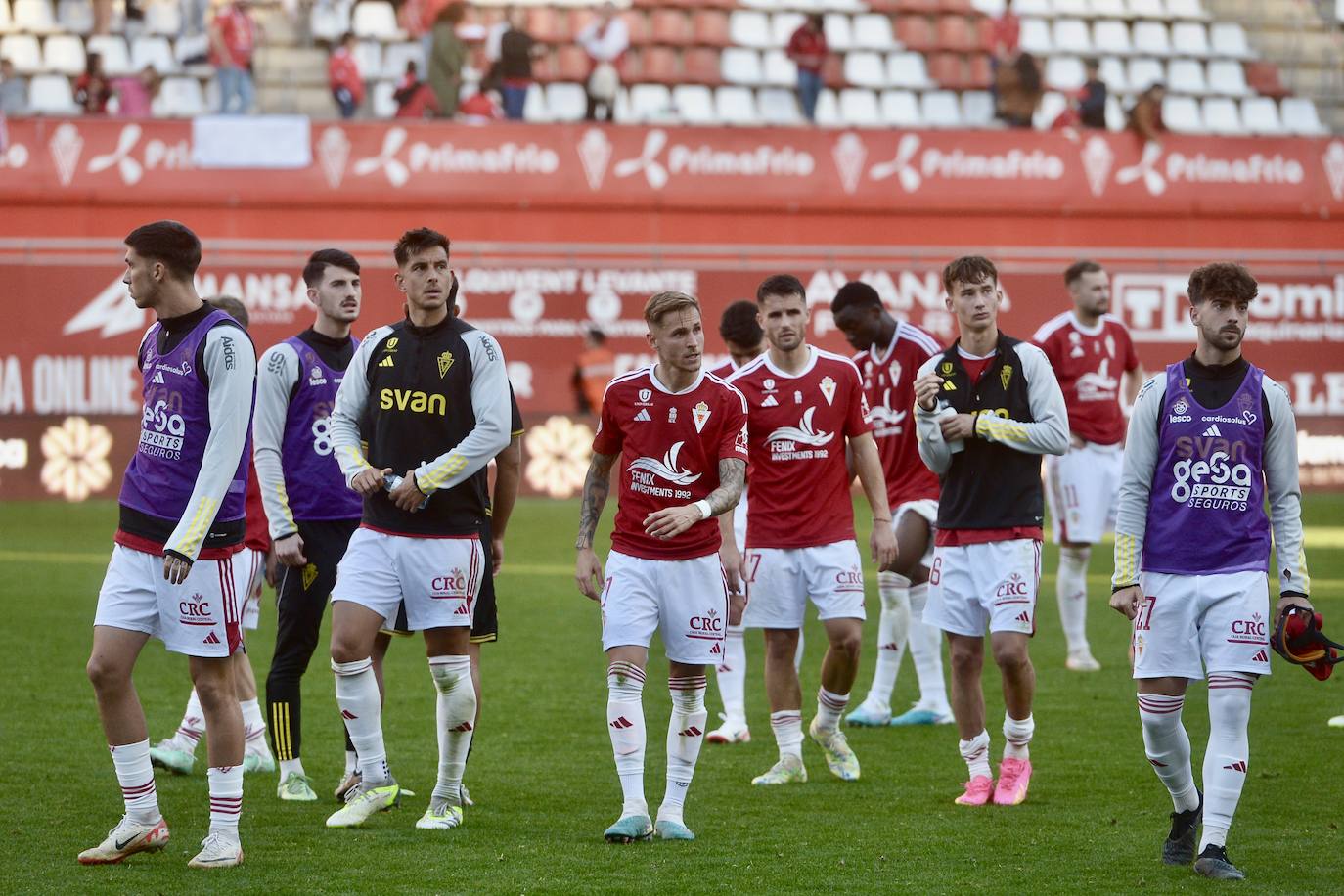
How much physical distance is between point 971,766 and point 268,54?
19.7 meters

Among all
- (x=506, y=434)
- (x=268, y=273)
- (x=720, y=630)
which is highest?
(x=268, y=273)

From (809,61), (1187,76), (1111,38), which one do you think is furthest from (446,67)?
(1187,76)

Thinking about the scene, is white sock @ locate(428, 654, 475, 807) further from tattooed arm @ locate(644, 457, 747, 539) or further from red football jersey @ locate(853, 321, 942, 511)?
red football jersey @ locate(853, 321, 942, 511)

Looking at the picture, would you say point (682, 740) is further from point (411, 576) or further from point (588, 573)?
point (411, 576)

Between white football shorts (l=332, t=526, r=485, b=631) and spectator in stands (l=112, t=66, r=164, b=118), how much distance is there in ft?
60.6

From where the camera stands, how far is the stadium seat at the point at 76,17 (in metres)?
25.2

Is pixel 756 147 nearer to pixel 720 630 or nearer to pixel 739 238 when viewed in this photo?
pixel 739 238

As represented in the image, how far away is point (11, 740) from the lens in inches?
339

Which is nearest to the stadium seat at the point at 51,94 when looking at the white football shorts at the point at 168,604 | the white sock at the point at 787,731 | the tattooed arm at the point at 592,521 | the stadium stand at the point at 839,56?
the stadium stand at the point at 839,56

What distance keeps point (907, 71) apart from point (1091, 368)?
16.3m

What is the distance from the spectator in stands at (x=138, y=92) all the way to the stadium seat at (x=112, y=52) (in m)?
0.55

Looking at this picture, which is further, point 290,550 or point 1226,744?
point 290,550

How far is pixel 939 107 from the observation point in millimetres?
26672

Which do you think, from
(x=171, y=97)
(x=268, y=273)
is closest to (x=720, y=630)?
(x=268, y=273)
